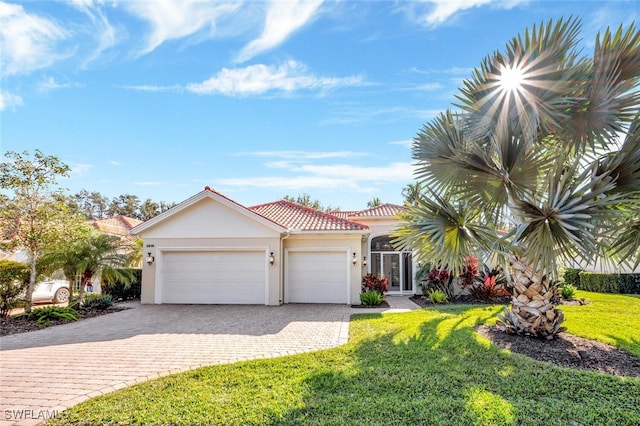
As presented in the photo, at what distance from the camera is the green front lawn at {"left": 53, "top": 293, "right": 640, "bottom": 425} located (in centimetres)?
461

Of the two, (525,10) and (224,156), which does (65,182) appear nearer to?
(224,156)

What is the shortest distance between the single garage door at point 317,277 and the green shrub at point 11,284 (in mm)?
9704

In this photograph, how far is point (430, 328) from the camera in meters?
9.64

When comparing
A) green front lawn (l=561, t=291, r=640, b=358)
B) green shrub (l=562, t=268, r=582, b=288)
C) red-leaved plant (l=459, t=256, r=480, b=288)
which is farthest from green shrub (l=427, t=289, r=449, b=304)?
green shrub (l=562, t=268, r=582, b=288)

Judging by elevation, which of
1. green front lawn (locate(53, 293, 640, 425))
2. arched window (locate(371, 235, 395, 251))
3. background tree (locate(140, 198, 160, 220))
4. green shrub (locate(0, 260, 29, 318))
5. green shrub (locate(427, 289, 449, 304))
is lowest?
green shrub (locate(427, 289, 449, 304))

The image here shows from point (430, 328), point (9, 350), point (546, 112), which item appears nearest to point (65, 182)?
point (9, 350)

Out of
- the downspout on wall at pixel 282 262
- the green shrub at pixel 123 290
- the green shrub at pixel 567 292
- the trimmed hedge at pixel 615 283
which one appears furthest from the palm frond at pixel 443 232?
the trimmed hedge at pixel 615 283

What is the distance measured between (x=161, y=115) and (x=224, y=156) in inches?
213

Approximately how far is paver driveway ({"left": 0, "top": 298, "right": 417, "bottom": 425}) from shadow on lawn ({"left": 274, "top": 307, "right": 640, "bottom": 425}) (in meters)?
2.20

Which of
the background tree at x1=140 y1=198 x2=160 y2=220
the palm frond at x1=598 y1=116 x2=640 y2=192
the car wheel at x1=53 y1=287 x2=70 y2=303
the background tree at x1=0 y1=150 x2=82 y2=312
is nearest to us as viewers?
the palm frond at x1=598 y1=116 x2=640 y2=192

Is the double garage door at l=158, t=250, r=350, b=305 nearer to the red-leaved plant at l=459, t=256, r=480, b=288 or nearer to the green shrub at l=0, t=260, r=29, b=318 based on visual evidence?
the green shrub at l=0, t=260, r=29, b=318

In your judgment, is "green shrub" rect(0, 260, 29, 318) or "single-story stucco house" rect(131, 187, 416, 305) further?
"single-story stucco house" rect(131, 187, 416, 305)

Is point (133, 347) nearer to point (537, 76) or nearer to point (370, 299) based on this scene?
point (370, 299)

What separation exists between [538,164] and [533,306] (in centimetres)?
321
